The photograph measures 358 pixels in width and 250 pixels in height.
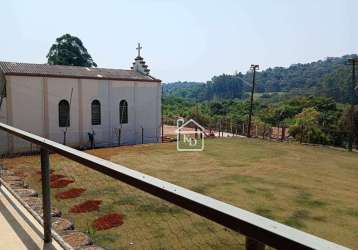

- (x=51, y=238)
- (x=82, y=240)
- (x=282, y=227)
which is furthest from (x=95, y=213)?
(x=282, y=227)

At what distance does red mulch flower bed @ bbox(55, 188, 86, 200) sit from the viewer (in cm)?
951

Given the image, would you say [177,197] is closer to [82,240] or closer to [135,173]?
[135,173]

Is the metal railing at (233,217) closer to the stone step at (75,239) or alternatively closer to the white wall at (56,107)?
the stone step at (75,239)

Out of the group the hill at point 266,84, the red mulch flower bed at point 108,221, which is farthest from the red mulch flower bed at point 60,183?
the hill at point 266,84

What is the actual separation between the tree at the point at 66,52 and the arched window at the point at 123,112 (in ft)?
63.7

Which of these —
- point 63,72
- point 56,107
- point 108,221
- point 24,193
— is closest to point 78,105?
point 56,107

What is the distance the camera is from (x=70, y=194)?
32.0ft

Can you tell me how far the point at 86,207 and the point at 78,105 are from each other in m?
12.7

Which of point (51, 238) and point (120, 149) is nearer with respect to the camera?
A: point (51, 238)

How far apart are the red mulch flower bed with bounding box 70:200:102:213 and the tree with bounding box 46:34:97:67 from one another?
32.8 meters

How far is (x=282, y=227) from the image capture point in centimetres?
92

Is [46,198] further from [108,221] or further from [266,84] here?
[266,84]

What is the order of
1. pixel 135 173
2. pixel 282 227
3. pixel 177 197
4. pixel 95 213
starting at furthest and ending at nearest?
pixel 95 213
pixel 135 173
pixel 177 197
pixel 282 227

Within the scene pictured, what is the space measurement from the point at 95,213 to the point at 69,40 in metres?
35.3
